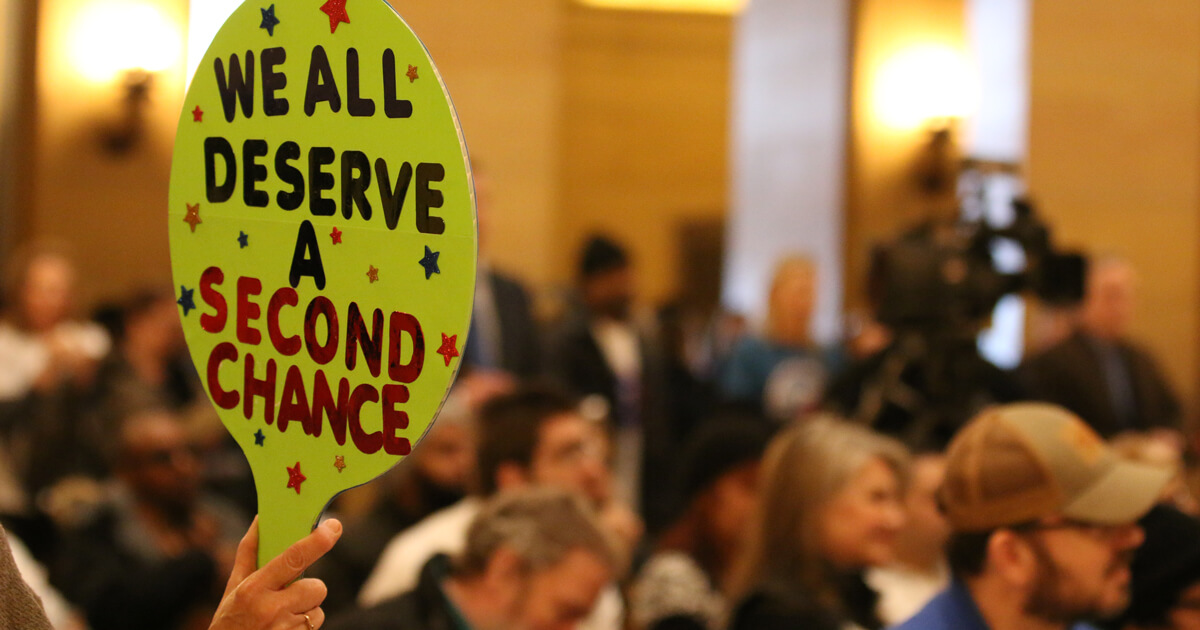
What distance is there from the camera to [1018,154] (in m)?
6.70

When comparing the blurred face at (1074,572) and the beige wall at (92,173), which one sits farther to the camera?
the beige wall at (92,173)

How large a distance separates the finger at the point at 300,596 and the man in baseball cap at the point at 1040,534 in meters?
1.00

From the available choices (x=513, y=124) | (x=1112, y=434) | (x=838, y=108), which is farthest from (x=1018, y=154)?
(x=513, y=124)

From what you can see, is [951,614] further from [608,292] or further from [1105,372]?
[1105,372]

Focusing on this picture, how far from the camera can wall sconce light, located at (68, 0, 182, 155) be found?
246 inches

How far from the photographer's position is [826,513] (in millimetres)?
2533

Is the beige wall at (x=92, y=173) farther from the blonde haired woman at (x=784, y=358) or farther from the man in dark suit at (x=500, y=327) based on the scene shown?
the blonde haired woman at (x=784, y=358)

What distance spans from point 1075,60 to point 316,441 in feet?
20.9

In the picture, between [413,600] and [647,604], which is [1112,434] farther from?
[413,600]

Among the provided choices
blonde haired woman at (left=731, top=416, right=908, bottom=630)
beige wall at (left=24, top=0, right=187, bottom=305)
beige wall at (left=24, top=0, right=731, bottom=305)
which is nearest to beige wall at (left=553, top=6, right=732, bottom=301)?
beige wall at (left=24, top=0, right=731, bottom=305)

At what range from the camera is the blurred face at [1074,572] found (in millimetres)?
1746

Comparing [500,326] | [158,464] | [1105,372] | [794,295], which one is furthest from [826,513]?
[1105,372]

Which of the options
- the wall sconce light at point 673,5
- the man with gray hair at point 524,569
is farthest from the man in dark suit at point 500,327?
the wall sconce light at point 673,5

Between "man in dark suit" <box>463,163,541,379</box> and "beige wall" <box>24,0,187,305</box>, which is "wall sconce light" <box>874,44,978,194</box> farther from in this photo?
"beige wall" <box>24,0,187,305</box>
